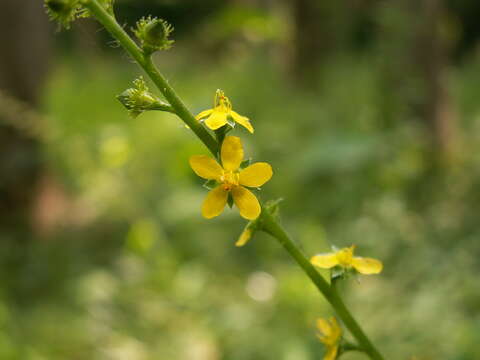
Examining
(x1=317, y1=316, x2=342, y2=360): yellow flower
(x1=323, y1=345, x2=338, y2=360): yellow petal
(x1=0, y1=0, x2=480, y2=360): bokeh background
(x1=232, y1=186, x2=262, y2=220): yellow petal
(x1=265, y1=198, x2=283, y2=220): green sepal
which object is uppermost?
(x1=0, y1=0, x2=480, y2=360): bokeh background

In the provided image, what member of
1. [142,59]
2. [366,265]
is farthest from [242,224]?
[142,59]

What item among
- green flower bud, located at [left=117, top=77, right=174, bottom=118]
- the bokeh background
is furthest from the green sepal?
the bokeh background

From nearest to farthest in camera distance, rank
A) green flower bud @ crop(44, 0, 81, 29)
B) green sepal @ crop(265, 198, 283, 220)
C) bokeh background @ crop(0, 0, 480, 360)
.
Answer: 1. green flower bud @ crop(44, 0, 81, 29)
2. green sepal @ crop(265, 198, 283, 220)
3. bokeh background @ crop(0, 0, 480, 360)

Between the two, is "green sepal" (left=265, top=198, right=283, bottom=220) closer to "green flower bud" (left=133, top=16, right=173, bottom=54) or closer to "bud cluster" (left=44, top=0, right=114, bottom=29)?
"green flower bud" (left=133, top=16, right=173, bottom=54)

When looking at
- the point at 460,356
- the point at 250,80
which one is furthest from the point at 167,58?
the point at 460,356

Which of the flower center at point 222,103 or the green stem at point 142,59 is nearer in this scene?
the green stem at point 142,59

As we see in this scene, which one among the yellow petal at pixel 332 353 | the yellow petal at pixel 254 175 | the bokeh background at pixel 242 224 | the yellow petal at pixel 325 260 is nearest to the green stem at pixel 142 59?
the yellow petal at pixel 254 175

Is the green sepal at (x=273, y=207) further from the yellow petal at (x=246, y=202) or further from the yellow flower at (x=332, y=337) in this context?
the yellow flower at (x=332, y=337)
